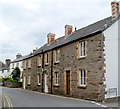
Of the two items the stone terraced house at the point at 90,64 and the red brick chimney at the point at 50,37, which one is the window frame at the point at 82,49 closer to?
the stone terraced house at the point at 90,64

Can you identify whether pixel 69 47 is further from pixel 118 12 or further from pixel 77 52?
pixel 118 12

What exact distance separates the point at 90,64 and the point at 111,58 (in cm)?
185

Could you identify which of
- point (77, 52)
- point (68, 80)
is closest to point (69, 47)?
point (77, 52)

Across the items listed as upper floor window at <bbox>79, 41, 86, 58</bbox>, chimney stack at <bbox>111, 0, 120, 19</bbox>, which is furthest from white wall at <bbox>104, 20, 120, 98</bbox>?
upper floor window at <bbox>79, 41, 86, 58</bbox>

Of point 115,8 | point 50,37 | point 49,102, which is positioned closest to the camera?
point 49,102

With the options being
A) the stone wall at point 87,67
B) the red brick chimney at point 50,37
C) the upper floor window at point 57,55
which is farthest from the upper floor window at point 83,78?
the red brick chimney at point 50,37

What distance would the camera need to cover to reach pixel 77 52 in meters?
18.8

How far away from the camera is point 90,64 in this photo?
16.8 m

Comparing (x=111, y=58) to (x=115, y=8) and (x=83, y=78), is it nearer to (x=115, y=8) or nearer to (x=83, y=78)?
(x=83, y=78)

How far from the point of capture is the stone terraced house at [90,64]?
15703 mm

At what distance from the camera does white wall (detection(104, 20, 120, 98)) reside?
51.7 feet

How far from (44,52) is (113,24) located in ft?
40.6

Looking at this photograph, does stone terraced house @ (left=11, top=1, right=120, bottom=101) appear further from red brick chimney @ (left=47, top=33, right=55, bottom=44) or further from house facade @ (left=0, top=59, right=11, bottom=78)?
house facade @ (left=0, top=59, right=11, bottom=78)

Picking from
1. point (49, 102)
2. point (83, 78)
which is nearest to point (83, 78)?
point (83, 78)
